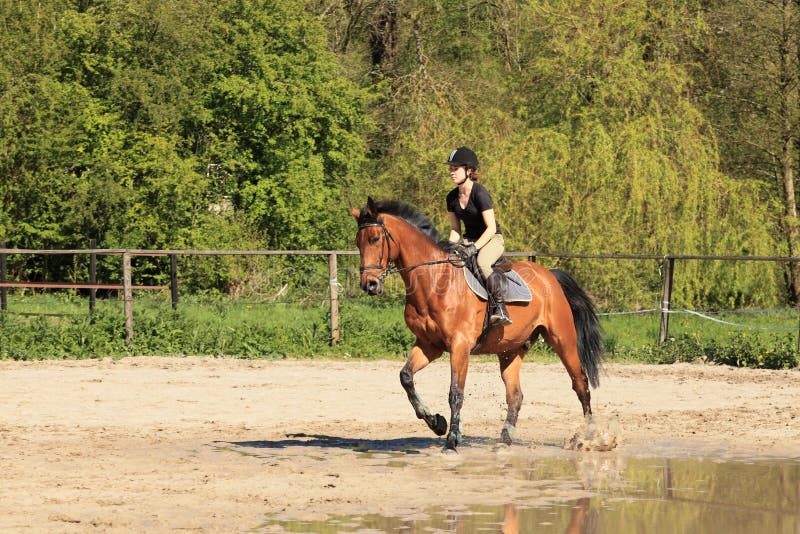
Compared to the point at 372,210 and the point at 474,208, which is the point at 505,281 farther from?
the point at 372,210

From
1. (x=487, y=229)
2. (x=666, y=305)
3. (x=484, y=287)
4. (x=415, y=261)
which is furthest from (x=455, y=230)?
(x=666, y=305)

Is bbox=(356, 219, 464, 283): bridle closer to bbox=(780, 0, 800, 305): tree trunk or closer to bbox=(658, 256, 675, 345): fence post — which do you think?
bbox=(658, 256, 675, 345): fence post

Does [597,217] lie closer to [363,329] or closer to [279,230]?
[363,329]

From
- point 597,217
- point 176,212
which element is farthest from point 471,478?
point 176,212

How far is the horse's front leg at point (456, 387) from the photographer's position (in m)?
9.76

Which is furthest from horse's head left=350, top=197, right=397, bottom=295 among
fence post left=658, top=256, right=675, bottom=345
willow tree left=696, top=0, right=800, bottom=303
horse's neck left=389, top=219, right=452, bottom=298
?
willow tree left=696, top=0, right=800, bottom=303

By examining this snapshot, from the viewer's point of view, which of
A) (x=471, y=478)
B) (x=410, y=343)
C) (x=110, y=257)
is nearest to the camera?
(x=471, y=478)

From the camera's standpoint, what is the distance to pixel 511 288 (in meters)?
10.3

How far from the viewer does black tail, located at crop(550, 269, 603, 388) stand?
1122cm

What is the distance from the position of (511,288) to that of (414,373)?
1166 millimetres

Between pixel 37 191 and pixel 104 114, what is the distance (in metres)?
2.46

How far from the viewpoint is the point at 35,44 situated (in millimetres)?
28797

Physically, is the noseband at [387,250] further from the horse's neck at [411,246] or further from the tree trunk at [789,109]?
the tree trunk at [789,109]

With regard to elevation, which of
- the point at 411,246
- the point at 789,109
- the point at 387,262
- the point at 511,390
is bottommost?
the point at 511,390
